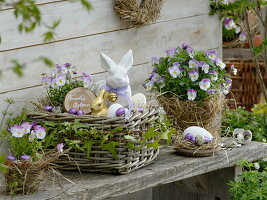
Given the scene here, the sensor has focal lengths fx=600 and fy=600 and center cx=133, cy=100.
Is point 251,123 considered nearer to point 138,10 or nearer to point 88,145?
point 138,10

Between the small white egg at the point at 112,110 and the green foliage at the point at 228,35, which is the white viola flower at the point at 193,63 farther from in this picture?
the green foliage at the point at 228,35

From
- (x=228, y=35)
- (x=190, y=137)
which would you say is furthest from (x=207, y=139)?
(x=228, y=35)

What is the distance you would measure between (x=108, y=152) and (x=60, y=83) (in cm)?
44

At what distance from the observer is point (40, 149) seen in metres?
2.64

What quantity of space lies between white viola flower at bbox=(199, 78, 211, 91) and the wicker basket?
1.74 feet

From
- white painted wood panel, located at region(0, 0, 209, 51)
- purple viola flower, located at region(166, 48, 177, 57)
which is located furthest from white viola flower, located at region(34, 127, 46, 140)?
purple viola flower, located at region(166, 48, 177, 57)

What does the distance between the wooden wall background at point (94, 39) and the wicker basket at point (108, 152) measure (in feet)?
0.99

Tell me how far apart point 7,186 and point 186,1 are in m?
1.79

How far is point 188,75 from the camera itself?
125 inches

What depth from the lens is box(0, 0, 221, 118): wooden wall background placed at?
282cm

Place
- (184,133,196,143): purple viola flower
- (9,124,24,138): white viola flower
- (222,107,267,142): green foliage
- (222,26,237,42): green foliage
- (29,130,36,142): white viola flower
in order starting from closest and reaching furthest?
1. (9,124,24,138): white viola flower
2. (29,130,36,142): white viola flower
3. (184,133,196,143): purple viola flower
4. (222,107,267,142): green foliage
5. (222,26,237,42): green foliage

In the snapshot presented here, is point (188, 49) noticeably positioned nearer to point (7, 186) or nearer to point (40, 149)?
point (40, 149)

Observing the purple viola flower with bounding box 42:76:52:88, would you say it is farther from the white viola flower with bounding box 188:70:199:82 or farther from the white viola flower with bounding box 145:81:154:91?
the white viola flower with bounding box 188:70:199:82

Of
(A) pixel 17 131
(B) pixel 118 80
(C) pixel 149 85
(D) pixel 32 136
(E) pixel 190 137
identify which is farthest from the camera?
(C) pixel 149 85
